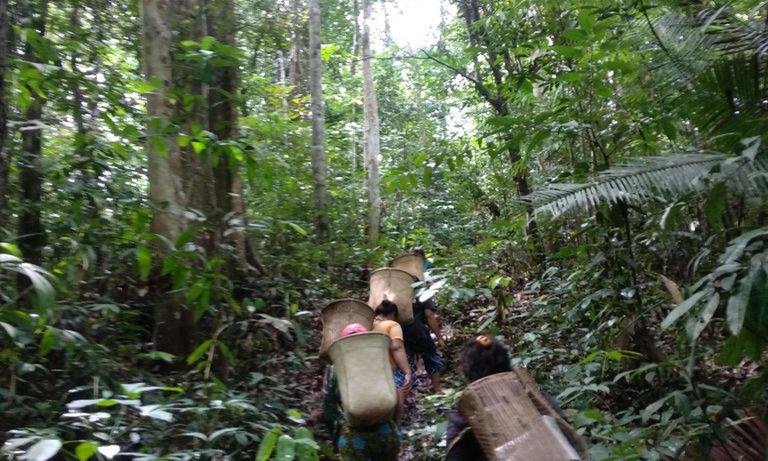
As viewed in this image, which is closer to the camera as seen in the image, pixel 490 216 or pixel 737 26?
pixel 737 26

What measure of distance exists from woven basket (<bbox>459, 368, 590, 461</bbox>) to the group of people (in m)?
0.29

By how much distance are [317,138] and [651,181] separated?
25.7 ft

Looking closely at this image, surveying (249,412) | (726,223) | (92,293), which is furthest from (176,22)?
(726,223)

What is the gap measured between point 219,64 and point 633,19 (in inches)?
127

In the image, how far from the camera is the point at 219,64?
4.38m

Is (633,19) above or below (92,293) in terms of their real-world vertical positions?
above

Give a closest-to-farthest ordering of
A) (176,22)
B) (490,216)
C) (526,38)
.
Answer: (176,22)
(526,38)
(490,216)

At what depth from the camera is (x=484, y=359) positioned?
317 cm

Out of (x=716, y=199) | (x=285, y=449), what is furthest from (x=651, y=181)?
(x=285, y=449)

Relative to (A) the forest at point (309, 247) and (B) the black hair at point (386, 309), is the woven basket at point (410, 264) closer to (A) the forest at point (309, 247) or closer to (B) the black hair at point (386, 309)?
(A) the forest at point (309, 247)

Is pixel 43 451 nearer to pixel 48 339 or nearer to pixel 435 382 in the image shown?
pixel 48 339

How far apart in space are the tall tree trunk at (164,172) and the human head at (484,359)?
2586 mm

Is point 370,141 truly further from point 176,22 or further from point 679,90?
point 679,90

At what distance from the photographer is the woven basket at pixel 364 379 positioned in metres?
4.34
